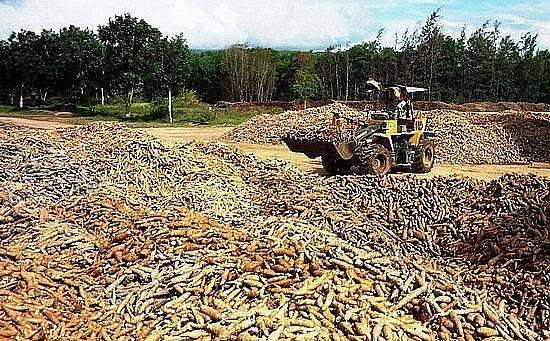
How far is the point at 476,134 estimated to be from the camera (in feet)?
60.6

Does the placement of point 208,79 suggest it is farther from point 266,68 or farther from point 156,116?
point 156,116

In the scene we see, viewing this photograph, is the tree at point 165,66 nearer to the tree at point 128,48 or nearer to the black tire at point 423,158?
the tree at point 128,48

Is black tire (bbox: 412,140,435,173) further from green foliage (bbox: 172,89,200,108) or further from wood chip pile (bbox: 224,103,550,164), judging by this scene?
green foliage (bbox: 172,89,200,108)

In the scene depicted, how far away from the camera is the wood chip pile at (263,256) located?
178 inches

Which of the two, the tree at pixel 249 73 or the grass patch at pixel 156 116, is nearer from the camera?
the grass patch at pixel 156 116

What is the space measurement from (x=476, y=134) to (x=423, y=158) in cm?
619

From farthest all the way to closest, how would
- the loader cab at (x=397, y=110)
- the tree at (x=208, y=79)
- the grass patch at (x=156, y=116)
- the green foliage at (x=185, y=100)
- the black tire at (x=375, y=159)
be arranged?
1. the tree at (x=208, y=79)
2. the green foliage at (x=185, y=100)
3. the grass patch at (x=156, y=116)
4. the loader cab at (x=397, y=110)
5. the black tire at (x=375, y=159)

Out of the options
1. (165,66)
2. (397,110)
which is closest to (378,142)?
(397,110)

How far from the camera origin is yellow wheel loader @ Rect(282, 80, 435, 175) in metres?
11.5

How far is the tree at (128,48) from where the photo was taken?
32.1m

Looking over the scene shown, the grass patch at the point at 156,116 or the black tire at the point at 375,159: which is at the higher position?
the grass patch at the point at 156,116

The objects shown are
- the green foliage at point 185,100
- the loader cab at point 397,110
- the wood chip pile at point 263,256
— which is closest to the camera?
the wood chip pile at point 263,256

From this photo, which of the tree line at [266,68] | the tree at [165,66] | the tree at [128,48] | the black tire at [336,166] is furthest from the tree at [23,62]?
the black tire at [336,166]

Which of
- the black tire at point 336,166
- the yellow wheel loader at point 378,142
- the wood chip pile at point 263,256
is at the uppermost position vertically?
the yellow wheel loader at point 378,142
